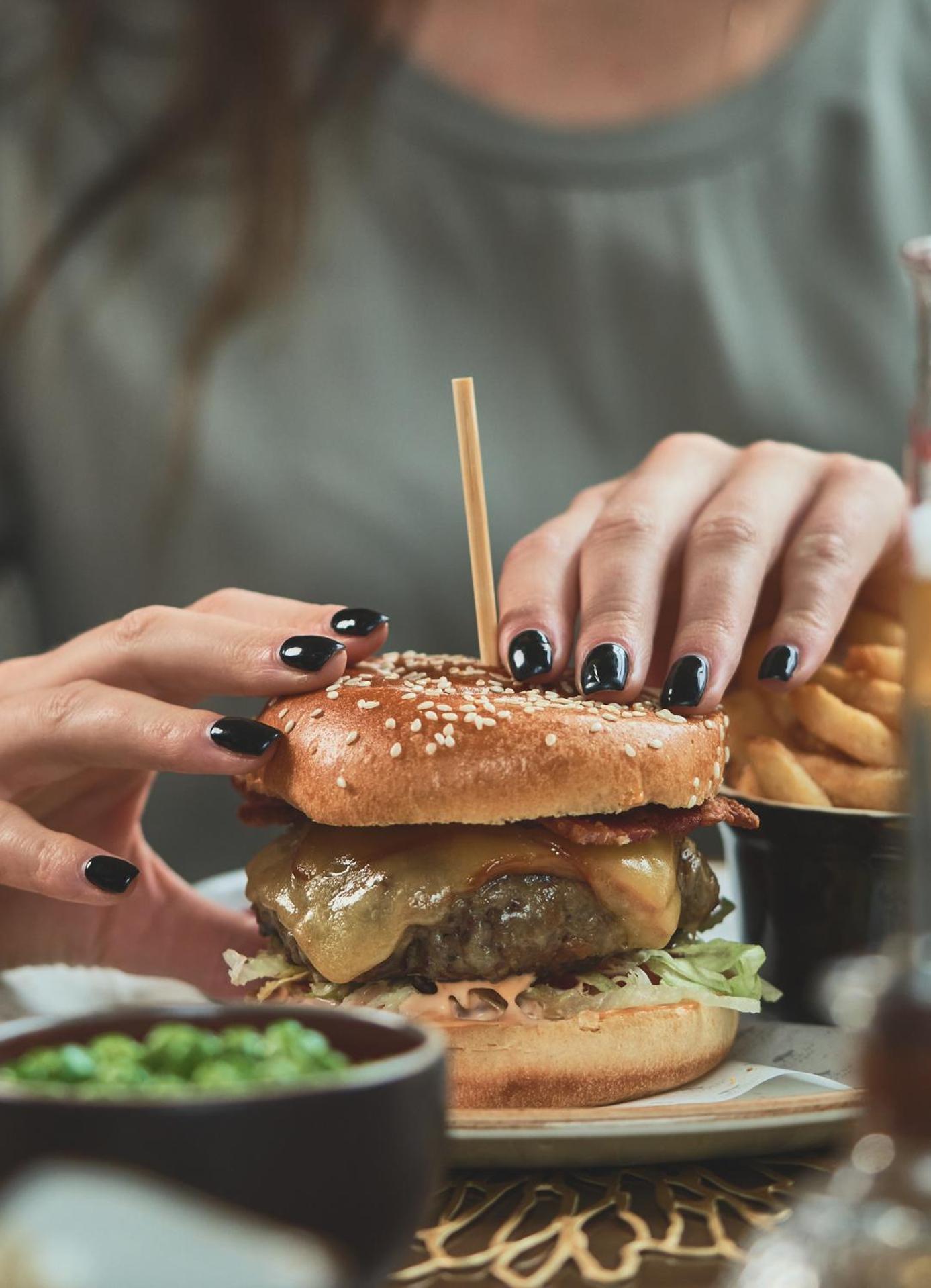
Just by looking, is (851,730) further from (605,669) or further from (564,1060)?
(564,1060)

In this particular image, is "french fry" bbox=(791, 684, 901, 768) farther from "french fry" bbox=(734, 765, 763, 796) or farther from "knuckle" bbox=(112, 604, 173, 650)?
"knuckle" bbox=(112, 604, 173, 650)

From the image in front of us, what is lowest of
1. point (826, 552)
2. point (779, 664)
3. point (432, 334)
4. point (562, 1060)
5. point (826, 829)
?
point (562, 1060)

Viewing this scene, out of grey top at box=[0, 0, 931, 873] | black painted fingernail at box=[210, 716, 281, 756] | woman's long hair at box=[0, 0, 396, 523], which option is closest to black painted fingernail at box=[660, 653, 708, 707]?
black painted fingernail at box=[210, 716, 281, 756]

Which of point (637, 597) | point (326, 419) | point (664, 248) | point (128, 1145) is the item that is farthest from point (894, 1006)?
point (664, 248)

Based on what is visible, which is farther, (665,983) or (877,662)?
(877,662)

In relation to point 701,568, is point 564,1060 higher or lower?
lower

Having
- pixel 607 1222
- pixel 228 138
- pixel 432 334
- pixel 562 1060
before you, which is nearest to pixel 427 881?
pixel 562 1060
